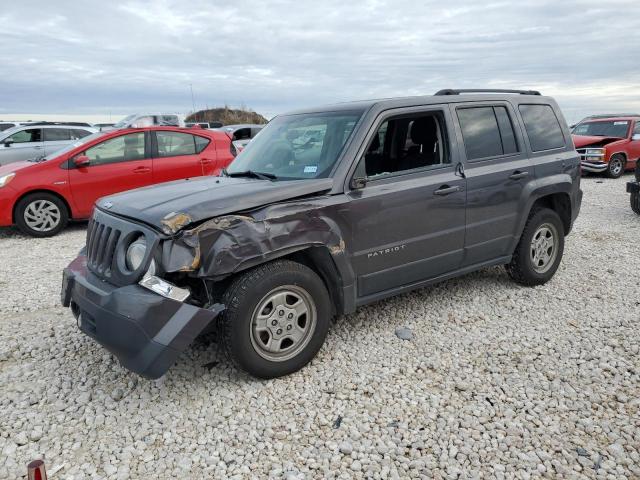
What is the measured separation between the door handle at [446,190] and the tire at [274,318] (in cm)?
130

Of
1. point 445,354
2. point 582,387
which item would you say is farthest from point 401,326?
point 582,387

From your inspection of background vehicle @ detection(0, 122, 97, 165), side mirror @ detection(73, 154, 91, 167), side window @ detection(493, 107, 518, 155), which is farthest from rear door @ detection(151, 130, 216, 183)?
side window @ detection(493, 107, 518, 155)

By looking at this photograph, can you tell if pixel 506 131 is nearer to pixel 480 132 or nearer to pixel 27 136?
pixel 480 132

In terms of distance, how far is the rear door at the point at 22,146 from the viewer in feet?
39.8

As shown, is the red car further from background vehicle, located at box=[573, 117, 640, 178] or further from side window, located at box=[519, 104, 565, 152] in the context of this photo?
background vehicle, located at box=[573, 117, 640, 178]

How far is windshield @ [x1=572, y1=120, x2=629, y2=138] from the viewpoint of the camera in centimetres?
1486

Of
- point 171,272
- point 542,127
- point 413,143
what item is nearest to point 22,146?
point 413,143

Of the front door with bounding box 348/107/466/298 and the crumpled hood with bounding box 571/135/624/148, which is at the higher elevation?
the crumpled hood with bounding box 571/135/624/148

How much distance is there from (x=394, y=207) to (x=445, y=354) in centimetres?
117

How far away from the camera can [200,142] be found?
29.6 feet

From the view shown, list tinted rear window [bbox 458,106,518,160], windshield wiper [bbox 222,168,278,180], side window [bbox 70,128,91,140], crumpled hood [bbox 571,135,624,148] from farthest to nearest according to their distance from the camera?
crumpled hood [bbox 571,135,624,148] → side window [bbox 70,128,91,140] → tinted rear window [bbox 458,106,518,160] → windshield wiper [bbox 222,168,278,180]

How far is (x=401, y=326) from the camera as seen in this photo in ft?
14.4

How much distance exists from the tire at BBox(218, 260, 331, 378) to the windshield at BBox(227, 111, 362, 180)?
83 centimetres

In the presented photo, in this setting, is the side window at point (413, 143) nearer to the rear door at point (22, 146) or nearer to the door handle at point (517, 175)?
the door handle at point (517, 175)
